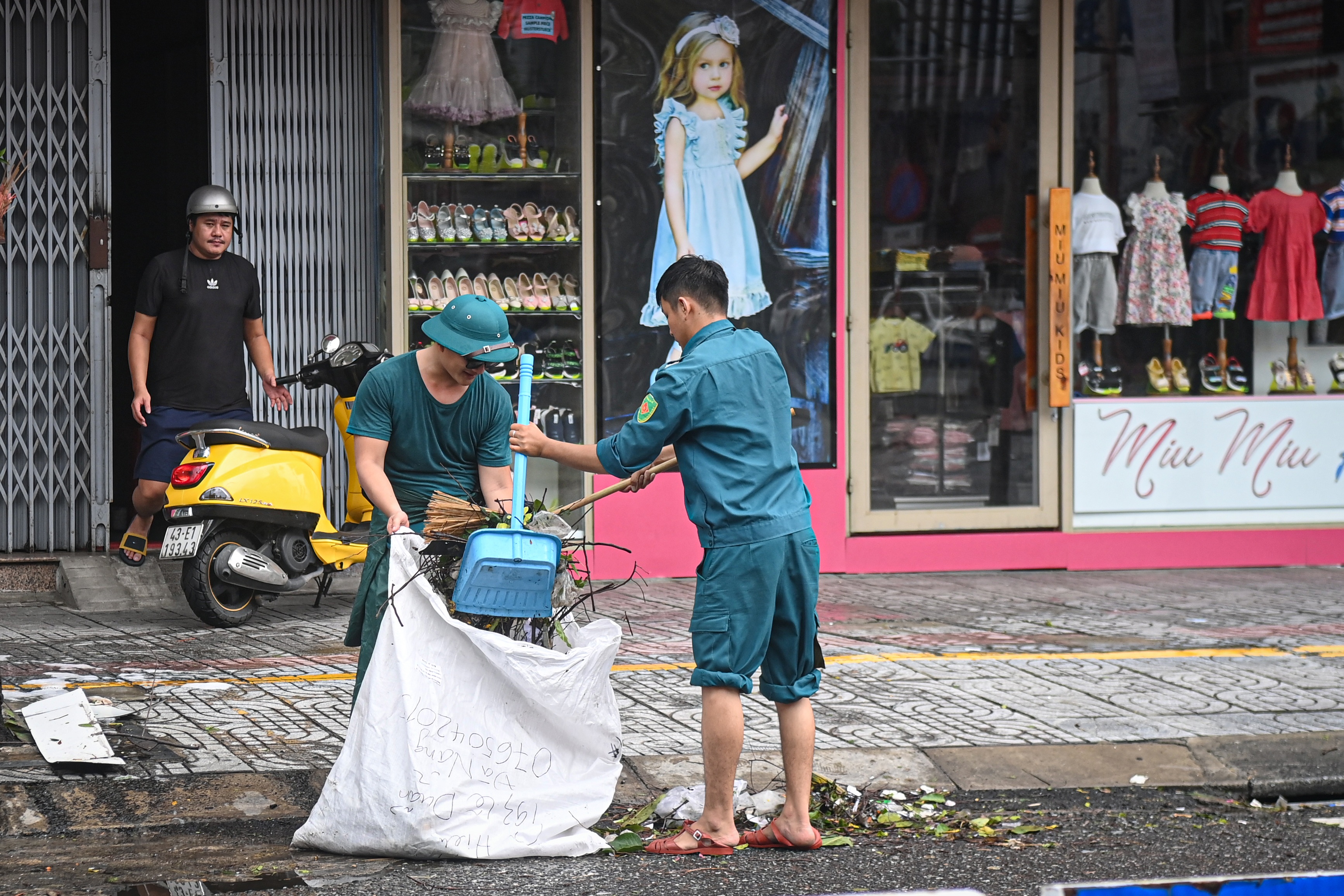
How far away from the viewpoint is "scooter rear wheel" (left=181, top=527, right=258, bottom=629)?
7668mm

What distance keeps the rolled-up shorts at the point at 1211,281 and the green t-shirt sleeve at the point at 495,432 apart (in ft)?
22.4

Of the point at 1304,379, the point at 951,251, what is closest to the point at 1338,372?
the point at 1304,379

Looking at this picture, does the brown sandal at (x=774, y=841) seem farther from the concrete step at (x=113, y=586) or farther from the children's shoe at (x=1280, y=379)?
the children's shoe at (x=1280, y=379)

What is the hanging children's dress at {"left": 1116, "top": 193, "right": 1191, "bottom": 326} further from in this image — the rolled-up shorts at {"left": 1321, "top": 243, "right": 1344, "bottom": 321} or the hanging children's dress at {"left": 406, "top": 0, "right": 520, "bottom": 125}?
the hanging children's dress at {"left": 406, "top": 0, "right": 520, "bottom": 125}

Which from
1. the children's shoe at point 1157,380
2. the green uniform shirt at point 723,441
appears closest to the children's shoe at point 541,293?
the children's shoe at point 1157,380

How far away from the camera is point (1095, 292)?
34.3ft

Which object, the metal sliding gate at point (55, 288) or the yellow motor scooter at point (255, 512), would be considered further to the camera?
the metal sliding gate at point (55, 288)

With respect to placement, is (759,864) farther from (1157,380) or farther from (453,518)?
(1157,380)

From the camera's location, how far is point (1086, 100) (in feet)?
34.4

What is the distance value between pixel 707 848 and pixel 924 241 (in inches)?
258

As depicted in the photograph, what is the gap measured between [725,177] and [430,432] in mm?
5124

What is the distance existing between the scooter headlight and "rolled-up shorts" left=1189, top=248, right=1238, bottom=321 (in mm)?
6600

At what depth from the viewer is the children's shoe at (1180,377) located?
1066cm

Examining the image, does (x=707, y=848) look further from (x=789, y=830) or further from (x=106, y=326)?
(x=106, y=326)
